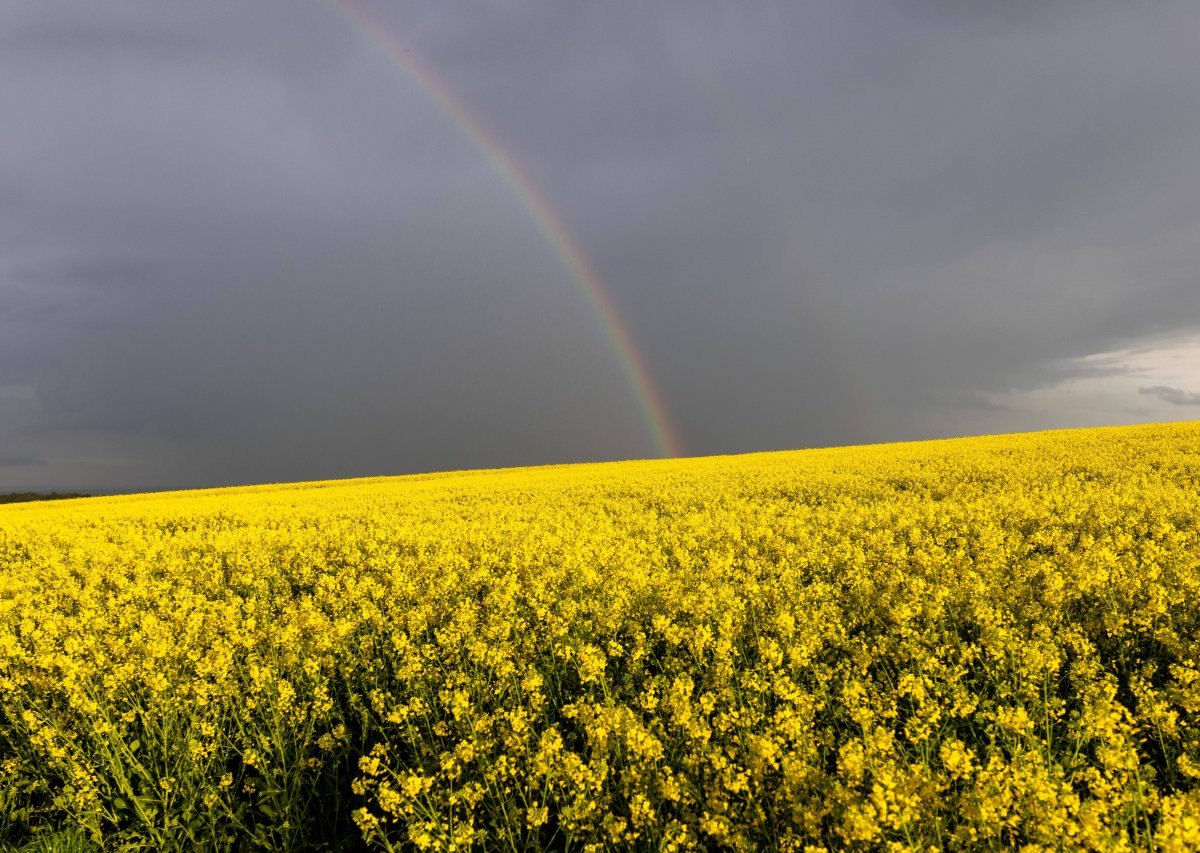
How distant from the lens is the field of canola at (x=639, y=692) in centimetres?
343

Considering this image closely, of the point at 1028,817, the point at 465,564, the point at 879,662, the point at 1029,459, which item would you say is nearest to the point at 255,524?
the point at 465,564

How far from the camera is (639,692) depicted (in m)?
5.47

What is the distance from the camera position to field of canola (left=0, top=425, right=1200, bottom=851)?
3.43 meters

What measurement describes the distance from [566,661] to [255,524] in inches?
611

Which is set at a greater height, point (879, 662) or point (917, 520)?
point (917, 520)

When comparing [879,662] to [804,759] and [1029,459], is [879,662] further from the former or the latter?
[1029,459]

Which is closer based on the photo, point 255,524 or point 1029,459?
point 255,524

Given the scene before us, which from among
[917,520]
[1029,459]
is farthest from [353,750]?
[1029,459]

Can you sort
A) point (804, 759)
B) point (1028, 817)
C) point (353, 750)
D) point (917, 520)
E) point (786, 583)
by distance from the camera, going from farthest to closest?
point (917, 520), point (786, 583), point (353, 750), point (804, 759), point (1028, 817)

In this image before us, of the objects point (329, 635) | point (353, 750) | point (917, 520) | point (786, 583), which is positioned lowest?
point (353, 750)

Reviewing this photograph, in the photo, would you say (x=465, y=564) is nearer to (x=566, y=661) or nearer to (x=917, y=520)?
(x=566, y=661)

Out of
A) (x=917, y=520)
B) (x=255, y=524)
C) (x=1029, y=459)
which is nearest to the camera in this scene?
(x=917, y=520)

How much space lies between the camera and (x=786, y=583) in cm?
748

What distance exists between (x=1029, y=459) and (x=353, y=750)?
2563cm
